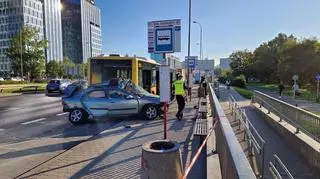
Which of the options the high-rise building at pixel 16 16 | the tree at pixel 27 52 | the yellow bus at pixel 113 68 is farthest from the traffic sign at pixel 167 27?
the high-rise building at pixel 16 16

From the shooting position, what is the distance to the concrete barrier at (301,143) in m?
8.73

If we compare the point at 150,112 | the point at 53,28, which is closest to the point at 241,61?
the point at 53,28

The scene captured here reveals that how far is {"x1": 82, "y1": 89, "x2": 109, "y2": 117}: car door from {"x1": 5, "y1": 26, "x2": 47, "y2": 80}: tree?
57.2m

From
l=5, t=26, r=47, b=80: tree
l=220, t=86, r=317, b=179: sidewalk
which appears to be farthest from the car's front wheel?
l=5, t=26, r=47, b=80: tree

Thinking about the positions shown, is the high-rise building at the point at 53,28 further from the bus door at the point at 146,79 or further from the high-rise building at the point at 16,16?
the bus door at the point at 146,79

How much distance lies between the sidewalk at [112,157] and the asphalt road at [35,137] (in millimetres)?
595

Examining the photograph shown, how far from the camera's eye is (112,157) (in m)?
7.52

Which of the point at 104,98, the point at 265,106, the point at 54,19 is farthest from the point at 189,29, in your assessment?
the point at 54,19

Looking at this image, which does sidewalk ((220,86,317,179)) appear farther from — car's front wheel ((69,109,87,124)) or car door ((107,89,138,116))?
car's front wheel ((69,109,87,124))

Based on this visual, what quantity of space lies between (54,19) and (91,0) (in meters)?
23.0

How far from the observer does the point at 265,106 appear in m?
19.0

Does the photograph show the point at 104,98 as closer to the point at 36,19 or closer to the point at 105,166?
the point at 105,166

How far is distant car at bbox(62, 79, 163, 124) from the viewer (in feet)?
43.9

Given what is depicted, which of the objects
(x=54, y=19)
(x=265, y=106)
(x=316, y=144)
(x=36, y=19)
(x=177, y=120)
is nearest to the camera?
(x=316, y=144)
